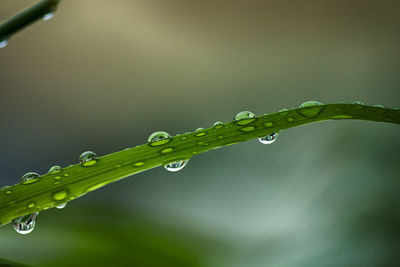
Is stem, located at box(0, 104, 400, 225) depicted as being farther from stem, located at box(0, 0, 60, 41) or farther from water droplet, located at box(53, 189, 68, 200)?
stem, located at box(0, 0, 60, 41)

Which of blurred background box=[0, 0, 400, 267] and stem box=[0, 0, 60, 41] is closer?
stem box=[0, 0, 60, 41]

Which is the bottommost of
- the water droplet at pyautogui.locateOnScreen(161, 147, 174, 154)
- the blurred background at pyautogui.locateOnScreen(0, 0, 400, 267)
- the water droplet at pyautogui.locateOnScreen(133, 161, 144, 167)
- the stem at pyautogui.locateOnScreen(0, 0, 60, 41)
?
the water droplet at pyautogui.locateOnScreen(133, 161, 144, 167)

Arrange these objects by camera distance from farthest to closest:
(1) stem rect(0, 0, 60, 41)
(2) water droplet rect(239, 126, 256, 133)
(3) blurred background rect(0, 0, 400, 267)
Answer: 1. (3) blurred background rect(0, 0, 400, 267)
2. (2) water droplet rect(239, 126, 256, 133)
3. (1) stem rect(0, 0, 60, 41)

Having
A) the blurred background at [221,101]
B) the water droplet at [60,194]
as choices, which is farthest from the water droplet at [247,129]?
the blurred background at [221,101]

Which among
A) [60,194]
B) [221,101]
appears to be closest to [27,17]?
[60,194]

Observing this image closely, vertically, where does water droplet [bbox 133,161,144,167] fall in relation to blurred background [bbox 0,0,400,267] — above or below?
below

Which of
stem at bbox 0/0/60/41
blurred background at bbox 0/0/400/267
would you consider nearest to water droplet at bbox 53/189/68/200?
stem at bbox 0/0/60/41

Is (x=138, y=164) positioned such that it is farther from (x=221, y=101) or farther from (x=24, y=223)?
(x=221, y=101)

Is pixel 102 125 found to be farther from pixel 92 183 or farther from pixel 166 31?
pixel 92 183
